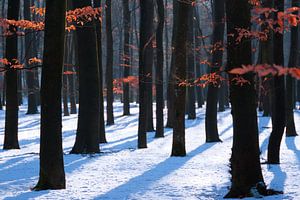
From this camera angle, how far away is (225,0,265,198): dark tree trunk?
8.91m

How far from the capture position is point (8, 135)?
18.2 m

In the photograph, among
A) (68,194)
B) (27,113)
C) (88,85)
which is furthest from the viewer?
(27,113)

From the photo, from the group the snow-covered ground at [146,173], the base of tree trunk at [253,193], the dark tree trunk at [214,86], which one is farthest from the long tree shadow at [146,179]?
the dark tree trunk at [214,86]

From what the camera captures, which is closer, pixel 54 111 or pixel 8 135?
pixel 54 111

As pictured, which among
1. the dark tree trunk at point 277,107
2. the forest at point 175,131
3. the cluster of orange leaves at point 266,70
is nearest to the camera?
the cluster of orange leaves at point 266,70

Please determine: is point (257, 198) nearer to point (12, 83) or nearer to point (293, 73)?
point (293, 73)

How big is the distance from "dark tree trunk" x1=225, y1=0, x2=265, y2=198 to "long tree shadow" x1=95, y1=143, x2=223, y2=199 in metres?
2.02

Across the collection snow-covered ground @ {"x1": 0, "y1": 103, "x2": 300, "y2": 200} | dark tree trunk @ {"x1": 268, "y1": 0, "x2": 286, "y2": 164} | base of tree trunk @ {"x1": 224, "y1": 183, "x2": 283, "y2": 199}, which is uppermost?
dark tree trunk @ {"x1": 268, "y1": 0, "x2": 286, "y2": 164}

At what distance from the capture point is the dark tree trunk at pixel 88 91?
53.4 ft

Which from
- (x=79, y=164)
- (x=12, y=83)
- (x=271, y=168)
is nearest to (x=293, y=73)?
(x=271, y=168)

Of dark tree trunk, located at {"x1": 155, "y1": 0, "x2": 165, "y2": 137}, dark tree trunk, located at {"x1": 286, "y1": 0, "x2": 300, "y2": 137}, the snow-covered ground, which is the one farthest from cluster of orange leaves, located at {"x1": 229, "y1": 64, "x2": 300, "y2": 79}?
dark tree trunk, located at {"x1": 155, "y1": 0, "x2": 165, "y2": 137}

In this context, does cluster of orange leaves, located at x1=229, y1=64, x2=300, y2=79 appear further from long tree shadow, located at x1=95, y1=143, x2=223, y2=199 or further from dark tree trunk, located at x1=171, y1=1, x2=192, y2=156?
dark tree trunk, located at x1=171, y1=1, x2=192, y2=156

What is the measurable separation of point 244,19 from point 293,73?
6.00 meters

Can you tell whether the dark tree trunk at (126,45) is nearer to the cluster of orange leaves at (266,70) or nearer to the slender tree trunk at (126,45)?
the slender tree trunk at (126,45)
